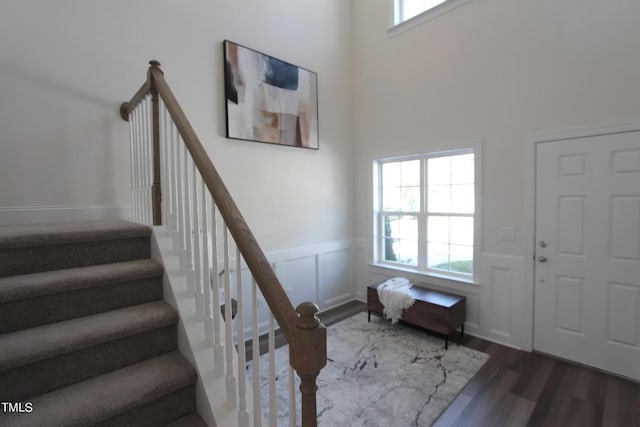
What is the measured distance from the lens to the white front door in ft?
8.06

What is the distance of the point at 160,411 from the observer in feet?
4.10

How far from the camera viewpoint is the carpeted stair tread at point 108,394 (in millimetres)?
1055

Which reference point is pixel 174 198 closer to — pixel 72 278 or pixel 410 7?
pixel 72 278

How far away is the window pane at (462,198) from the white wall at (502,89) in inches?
6.5

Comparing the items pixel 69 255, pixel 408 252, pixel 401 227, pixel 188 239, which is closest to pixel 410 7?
pixel 401 227

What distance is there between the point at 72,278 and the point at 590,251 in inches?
146

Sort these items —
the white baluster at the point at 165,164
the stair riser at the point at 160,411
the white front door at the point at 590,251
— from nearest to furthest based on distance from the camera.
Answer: the stair riser at the point at 160,411
the white baluster at the point at 165,164
the white front door at the point at 590,251

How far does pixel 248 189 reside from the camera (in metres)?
3.24

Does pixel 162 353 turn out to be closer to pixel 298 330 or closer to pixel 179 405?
pixel 179 405

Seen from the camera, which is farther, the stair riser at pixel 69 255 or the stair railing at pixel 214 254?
the stair riser at pixel 69 255

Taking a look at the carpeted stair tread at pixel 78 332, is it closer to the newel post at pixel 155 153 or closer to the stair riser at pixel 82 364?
the stair riser at pixel 82 364

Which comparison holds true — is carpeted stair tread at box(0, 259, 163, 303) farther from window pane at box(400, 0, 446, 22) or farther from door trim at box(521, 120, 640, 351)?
window pane at box(400, 0, 446, 22)

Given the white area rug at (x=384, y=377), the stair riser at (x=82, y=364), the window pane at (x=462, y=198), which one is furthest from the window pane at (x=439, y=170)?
the stair riser at (x=82, y=364)

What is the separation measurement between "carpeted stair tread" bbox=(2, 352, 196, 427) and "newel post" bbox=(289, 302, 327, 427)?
0.69 metres
